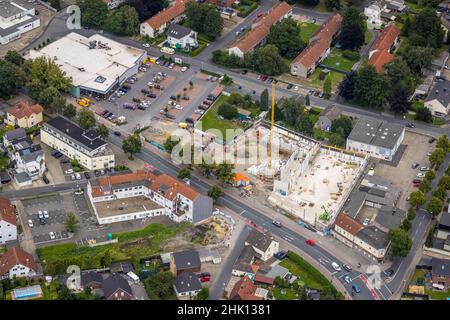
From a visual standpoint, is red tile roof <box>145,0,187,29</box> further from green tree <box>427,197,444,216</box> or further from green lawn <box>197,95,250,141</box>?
green tree <box>427,197,444,216</box>

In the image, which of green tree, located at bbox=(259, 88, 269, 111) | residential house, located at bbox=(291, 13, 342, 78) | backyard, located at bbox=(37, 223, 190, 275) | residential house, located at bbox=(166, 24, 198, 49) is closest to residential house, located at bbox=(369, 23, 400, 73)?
residential house, located at bbox=(291, 13, 342, 78)

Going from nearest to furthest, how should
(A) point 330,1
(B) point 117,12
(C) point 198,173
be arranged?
(C) point 198,173 < (B) point 117,12 < (A) point 330,1

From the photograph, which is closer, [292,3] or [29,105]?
[29,105]

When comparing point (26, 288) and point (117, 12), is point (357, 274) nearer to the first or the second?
point (26, 288)

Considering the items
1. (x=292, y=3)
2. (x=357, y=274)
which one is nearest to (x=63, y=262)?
(x=357, y=274)

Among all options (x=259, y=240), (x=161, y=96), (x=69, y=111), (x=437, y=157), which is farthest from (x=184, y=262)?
(x=437, y=157)

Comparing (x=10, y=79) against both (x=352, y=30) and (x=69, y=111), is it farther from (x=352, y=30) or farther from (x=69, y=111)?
(x=352, y=30)

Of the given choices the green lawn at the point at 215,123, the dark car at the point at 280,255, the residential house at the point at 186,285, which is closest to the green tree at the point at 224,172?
the green lawn at the point at 215,123
